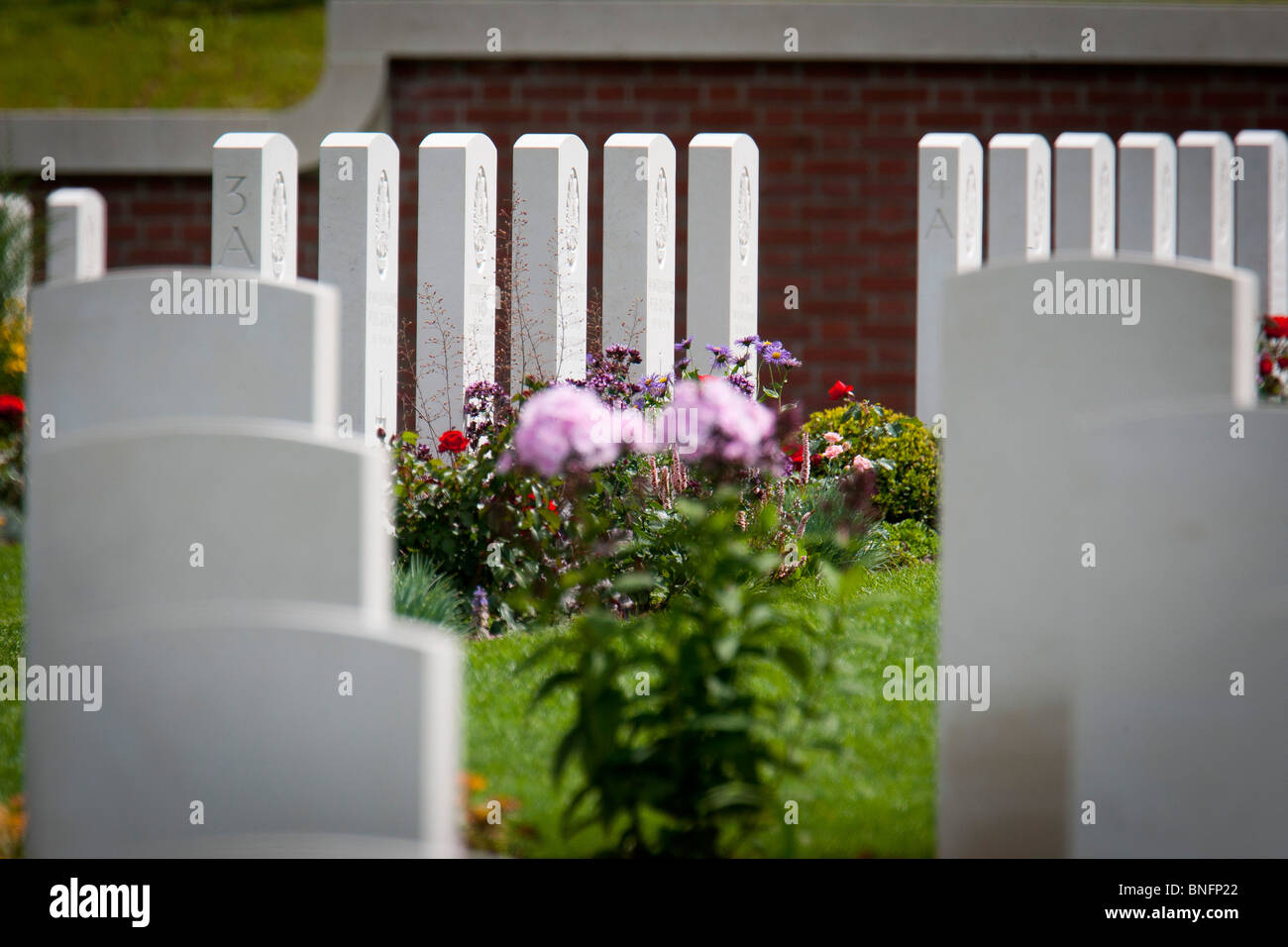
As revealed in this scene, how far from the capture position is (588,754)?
2.96 metres

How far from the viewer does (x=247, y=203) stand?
20.7 ft

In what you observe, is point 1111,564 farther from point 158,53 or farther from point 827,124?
point 158,53

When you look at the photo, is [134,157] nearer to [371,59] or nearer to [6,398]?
[371,59]

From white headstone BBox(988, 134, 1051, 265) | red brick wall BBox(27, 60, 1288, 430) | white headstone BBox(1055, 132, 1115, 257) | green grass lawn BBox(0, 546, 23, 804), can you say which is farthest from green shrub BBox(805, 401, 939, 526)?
green grass lawn BBox(0, 546, 23, 804)

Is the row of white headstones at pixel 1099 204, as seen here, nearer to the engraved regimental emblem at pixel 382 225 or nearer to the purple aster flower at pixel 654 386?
the purple aster flower at pixel 654 386

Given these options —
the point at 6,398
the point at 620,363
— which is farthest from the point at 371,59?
the point at 620,363

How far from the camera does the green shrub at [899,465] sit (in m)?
7.18

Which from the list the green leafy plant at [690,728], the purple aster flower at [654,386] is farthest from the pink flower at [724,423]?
the purple aster flower at [654,386]

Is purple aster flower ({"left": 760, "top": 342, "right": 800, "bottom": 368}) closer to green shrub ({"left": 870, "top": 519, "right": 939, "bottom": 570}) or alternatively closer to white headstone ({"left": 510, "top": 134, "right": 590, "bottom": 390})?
green shrub ({"left": 870, "top": 519, "right": 939, "bottom": 570})

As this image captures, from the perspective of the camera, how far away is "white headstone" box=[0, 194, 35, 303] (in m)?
6.65

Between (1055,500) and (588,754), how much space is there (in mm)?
1251

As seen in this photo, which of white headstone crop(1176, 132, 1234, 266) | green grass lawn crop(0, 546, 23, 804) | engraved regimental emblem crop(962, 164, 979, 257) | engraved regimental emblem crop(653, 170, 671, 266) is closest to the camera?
green grass lawn crop(0, 546, 23, 804)

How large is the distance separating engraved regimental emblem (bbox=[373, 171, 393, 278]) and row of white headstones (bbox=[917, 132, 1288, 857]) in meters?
3.91

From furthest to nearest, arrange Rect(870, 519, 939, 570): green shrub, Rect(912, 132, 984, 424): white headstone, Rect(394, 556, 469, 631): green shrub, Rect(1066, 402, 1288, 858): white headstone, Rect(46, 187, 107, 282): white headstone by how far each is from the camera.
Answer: Rect(912, 132, 984, 424): white headstone → Rect(870, 519, 939, 570): green shrub → Rect(46, 187, 107, 282): white headstone → Rect(394, 556, 469, 631): green shrub → Rect(1066, 402, 1288, 858): white headstone
